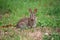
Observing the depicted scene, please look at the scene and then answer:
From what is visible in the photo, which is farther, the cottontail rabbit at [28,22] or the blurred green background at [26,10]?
the blurred green background at [26,10]

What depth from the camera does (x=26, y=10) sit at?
15.0 m

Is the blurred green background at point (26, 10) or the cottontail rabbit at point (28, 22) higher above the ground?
the cottontail rabbit at point (28, 22)

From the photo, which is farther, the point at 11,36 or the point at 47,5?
the point at 47,5

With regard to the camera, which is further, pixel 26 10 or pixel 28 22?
pixel 26 10

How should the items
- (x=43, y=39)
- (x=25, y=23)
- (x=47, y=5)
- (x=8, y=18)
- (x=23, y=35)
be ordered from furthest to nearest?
(x=47, y=5)
(x=8, y=18)
(x=25, y=23)
(x=23, y=35)
(x=43, y=39)

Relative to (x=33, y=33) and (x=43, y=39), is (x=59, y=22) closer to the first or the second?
(x=33, y=33)

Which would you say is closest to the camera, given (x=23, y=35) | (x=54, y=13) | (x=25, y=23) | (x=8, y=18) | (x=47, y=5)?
(x=23, y=35)

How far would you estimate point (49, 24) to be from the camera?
40.2 ft

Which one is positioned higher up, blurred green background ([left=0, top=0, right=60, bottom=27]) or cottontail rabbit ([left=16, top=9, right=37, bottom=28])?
cottontail rabbit ([left=16, top=9, right=37, bottom=28])

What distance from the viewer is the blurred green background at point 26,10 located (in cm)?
1328

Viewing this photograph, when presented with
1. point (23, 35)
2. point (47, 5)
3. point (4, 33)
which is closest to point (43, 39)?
point (23, 35)

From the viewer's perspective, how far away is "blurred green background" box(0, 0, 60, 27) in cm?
1328

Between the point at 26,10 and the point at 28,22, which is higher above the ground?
the point at 28,22

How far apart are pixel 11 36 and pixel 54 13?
544cm
